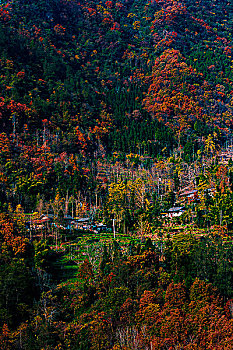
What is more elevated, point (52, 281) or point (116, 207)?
point (116, 207)

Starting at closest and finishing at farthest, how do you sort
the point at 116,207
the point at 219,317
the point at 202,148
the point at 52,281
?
the point at 219,317, the point at 52,281, the point at 116,207, the point at 202,148

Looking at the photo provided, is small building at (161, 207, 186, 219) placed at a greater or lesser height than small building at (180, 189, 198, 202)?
lesser

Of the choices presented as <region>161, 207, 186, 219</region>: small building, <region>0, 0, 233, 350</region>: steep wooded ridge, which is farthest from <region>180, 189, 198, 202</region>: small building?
<region>161, 207, 186, 219</region>: small building

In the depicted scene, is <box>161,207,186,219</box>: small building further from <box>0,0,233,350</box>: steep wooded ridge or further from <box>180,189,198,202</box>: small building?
<box>180,189,198,202</box>: small building

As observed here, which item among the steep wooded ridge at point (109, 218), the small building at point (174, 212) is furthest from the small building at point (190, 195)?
the small building at point (174, 212)

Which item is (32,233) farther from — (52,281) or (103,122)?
(103,122)

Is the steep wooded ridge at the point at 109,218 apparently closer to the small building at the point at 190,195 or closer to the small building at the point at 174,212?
the small building at the point at 174,212

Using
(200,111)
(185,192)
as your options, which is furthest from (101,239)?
(200,111)

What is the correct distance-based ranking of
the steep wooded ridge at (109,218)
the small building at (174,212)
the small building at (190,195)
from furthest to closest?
the small building at (190,195)
the small building at (174,212)
the steep wooded ridge at (109,218)

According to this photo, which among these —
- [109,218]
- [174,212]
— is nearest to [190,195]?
[174,212]
